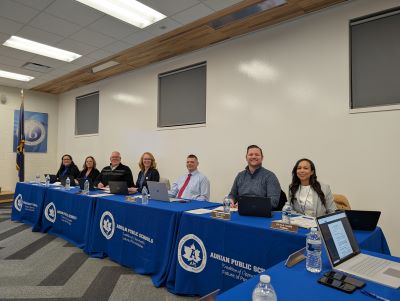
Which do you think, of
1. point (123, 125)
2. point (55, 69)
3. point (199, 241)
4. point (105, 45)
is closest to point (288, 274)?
point (199, 241)

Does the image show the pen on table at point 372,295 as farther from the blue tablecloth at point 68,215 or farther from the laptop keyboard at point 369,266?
the blue tablecloth at point 68,215

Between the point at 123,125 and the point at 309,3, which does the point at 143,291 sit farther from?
the point at 123,125

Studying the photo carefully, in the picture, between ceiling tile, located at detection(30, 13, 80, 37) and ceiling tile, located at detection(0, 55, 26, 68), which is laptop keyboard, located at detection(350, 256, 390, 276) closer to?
ceiling tile, located at detection(30, 13, 80, 37)

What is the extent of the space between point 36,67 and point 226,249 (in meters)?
5.32

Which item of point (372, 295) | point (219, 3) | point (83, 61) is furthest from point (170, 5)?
point (372, 295)

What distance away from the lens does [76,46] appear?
4301mm

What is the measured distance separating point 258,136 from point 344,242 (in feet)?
8.55

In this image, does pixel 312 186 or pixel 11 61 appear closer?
pixel 312 186

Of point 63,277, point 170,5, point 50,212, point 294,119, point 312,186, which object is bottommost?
point 63,277

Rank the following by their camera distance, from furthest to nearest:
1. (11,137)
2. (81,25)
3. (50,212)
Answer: (11,137)
(50,212)
(81,25)

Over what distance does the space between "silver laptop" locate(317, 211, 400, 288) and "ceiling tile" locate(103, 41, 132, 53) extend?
12.7 ft

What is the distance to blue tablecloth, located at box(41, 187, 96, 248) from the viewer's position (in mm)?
3113

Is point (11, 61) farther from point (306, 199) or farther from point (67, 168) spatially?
point (306, 199)

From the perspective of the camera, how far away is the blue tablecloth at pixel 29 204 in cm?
392
